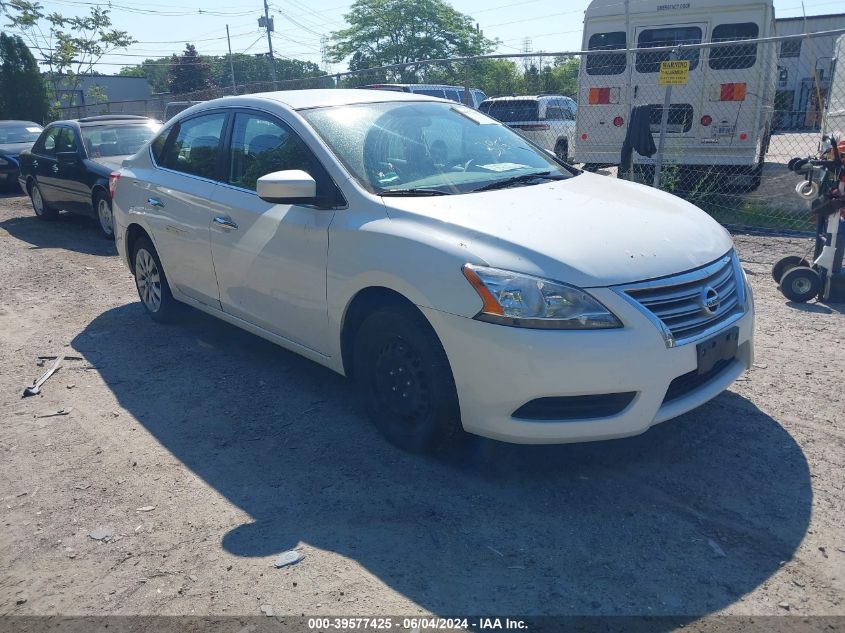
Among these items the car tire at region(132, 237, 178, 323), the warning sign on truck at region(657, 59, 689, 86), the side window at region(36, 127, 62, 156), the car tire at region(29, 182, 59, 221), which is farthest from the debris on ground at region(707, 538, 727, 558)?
the car tire at region(29, 182, 59, 221)

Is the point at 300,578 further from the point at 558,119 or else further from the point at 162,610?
the point at 558,119

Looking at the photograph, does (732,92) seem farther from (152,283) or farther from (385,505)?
(385,505)

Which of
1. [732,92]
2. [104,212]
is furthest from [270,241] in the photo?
[732,92]

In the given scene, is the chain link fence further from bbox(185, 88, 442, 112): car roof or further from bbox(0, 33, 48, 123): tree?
bbox(0, 33, 48, 123): tree

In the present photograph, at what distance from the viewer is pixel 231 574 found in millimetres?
2910

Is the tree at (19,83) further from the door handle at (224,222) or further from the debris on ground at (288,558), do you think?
the debris on ground at (288,558)

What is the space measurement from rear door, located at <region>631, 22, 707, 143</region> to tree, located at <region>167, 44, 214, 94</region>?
64170 mm

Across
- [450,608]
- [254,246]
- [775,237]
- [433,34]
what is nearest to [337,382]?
[254,246]

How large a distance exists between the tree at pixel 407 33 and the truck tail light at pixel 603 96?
144 ft

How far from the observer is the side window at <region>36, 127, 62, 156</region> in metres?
10.9

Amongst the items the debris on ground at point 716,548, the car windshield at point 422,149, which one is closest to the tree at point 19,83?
the car windshield at point 422,149

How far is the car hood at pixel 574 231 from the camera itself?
3.17 m

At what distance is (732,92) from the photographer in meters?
10.7

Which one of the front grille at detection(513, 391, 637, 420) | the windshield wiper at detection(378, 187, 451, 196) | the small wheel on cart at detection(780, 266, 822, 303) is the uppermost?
the windshield wiper at detection(378, 187, 451, 196)
